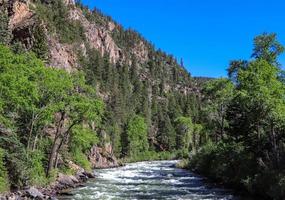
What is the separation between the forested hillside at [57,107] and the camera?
3696 cm

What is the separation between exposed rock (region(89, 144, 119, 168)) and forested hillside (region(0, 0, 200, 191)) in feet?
2.50

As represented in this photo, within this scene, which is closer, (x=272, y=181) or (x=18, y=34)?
(x=272, y=181)

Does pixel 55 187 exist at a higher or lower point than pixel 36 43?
lower

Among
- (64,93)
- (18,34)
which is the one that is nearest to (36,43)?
(18,34)

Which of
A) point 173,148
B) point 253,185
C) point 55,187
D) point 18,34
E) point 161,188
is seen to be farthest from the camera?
point 173,148

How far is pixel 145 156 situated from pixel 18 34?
5681 centimetres

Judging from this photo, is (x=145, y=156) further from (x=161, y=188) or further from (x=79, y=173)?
(x=161, y=188)

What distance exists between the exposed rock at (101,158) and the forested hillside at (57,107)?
29.9 inches

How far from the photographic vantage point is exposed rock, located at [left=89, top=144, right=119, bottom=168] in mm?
87375

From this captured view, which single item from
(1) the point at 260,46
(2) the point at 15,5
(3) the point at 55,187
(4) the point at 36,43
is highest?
(2) the point at 15,5

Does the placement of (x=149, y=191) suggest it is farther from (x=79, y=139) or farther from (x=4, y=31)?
(x=4, y=31)

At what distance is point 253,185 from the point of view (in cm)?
3819

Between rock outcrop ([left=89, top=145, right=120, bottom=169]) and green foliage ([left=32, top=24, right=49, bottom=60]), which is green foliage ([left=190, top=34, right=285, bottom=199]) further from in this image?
green foliage ([left=32, top=24, right=49, bottom=60])

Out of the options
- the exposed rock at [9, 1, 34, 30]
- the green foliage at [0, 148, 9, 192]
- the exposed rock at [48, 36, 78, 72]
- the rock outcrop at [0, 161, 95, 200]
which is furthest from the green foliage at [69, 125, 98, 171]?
the exposed rock at [9, 1, 34, 30]
